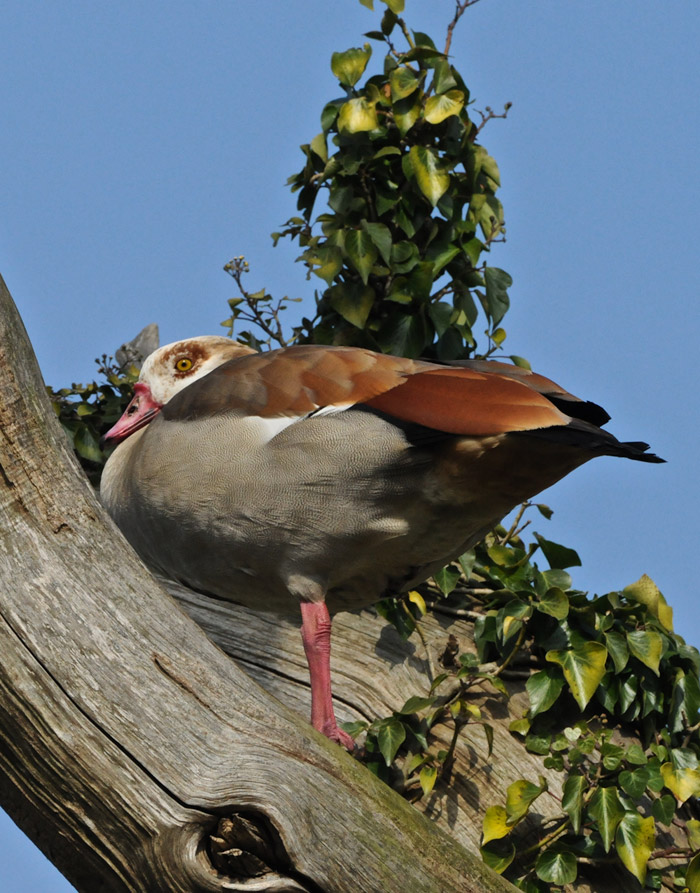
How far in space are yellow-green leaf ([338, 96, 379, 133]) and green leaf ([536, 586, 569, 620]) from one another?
1.90 metres

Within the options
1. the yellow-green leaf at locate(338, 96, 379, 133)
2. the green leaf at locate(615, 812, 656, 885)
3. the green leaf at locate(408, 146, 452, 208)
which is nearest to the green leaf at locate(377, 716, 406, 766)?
the green leaf at locate(615, 812, 656, 885)

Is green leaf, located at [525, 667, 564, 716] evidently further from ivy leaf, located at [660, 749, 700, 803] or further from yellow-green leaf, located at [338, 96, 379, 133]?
yellow-green leaf, located at [338, 96, 379, 133]

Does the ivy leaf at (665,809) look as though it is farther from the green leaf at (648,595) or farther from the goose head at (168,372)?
the goose head at (168,372)

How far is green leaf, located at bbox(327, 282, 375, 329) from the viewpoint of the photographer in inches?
166

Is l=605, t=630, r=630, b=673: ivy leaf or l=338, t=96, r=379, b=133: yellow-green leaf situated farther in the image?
l=338, t=96, r=379, b=133: yellow-green leaf

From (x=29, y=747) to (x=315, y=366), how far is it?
1.28 m

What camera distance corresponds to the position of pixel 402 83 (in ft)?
13.9

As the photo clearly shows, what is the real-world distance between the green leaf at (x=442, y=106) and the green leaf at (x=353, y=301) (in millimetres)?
705

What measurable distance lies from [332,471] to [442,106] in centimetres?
204

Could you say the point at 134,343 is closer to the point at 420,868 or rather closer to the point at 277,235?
the point at 277,235

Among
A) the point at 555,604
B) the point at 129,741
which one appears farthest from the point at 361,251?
the point at 129,741

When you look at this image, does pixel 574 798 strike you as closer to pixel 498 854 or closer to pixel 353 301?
pixel 498 854

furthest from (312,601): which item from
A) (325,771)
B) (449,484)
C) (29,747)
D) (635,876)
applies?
(635,876)

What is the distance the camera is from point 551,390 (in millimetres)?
2799
